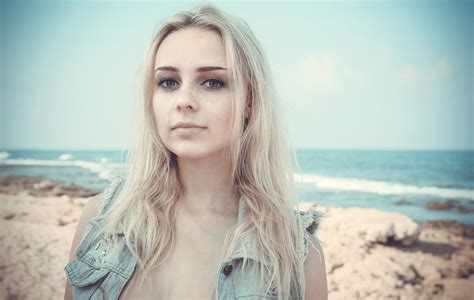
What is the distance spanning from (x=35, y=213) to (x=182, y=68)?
4.79m

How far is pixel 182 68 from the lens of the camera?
50.4 inches

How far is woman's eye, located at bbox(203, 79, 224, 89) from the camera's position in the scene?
1300 mm

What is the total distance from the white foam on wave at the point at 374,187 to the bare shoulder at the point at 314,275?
8114 millimetres

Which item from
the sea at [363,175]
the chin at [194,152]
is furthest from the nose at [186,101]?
the sea at [363,175]

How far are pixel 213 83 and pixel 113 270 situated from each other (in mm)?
685

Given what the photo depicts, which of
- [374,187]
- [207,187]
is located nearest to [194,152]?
[207,187]

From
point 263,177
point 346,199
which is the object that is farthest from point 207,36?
point 346,199

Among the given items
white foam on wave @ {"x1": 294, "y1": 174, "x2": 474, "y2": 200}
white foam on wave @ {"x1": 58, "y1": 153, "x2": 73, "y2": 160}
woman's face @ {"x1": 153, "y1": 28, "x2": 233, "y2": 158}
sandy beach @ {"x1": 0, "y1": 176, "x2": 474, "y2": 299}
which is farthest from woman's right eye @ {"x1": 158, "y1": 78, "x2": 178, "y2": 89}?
white foam on wave @ {"x1": 58, "y1": 153, "x2": 73, "y2": 160}

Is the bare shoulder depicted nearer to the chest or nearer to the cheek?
the chest

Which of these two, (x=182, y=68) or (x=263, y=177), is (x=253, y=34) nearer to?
(x=182, y=68)

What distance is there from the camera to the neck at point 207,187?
4.66ft

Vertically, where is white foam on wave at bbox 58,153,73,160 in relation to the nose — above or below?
above

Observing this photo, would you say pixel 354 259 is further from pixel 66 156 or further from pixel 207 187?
pixel 66 156

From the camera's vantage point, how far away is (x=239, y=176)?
1496mm
